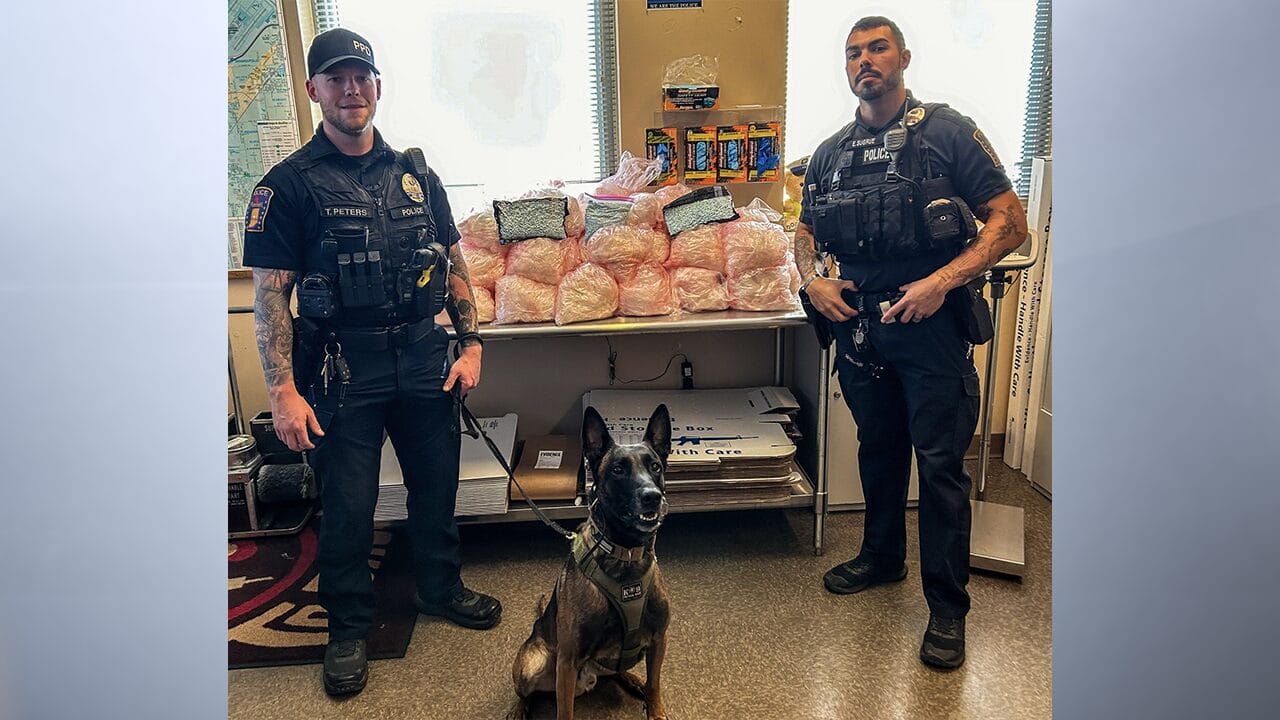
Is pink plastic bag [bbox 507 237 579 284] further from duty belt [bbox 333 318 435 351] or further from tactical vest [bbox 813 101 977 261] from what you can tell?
tactical vest [bbox 813 101 977 261]

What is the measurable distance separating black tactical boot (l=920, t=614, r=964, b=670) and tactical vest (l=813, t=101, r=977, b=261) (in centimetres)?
88

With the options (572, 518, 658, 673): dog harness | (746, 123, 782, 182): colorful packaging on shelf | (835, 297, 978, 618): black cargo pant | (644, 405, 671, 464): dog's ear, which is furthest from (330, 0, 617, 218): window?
(746, 123, 782, 182): colorful packaging on shelf

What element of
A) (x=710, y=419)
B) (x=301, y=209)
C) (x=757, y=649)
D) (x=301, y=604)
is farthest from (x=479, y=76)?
(x=710, y=419)

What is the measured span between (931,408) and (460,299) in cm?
112

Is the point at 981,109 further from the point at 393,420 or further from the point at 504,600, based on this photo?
the point at 504,600

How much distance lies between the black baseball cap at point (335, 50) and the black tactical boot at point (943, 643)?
5.37 ft

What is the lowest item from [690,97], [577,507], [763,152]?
[577,507]

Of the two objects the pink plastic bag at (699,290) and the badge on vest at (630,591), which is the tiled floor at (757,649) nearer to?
the badge on vest at (630,591)

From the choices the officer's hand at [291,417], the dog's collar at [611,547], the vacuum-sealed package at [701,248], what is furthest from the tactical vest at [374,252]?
the vacuum-sealed package at [701,248]

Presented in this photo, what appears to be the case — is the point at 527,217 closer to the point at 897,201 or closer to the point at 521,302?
the point at 521,302

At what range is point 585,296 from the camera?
77.2 inches

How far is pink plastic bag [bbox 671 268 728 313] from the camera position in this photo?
2.06m
